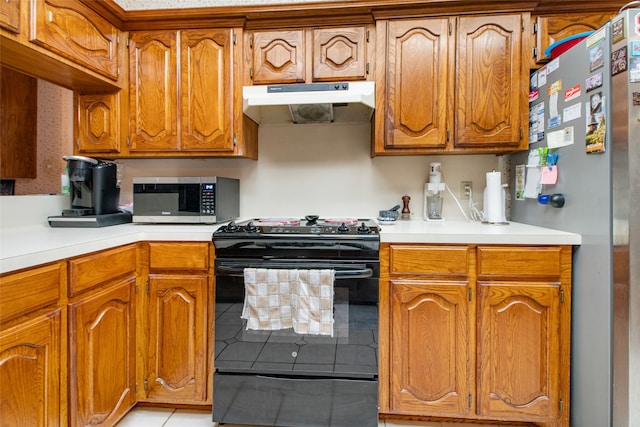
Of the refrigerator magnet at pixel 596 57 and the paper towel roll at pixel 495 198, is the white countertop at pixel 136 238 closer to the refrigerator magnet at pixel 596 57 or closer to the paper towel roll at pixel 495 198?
the paper towel roll at pixel 495 198

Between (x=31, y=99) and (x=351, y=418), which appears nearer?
(x=351, y=418)

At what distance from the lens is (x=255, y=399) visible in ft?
4.85

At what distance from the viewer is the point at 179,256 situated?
1.54m

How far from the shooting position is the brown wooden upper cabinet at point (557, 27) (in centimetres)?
170

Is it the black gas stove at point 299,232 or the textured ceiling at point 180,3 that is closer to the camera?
the black gas stove at point 299,232

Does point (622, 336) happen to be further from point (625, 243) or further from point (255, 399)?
point (255, 399)

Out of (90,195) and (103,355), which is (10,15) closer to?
(90,195)

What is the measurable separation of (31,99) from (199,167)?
971mm

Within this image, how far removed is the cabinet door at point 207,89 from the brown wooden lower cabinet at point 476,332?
1.13 meters

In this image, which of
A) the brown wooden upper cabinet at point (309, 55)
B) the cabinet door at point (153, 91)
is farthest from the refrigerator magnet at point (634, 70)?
the cabinet door at point (153, 91)

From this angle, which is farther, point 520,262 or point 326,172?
point 326,172

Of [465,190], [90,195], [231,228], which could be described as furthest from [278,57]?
[465,190]

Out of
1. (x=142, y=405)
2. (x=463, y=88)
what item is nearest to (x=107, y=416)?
(x=142, y=405)

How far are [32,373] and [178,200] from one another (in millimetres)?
962
